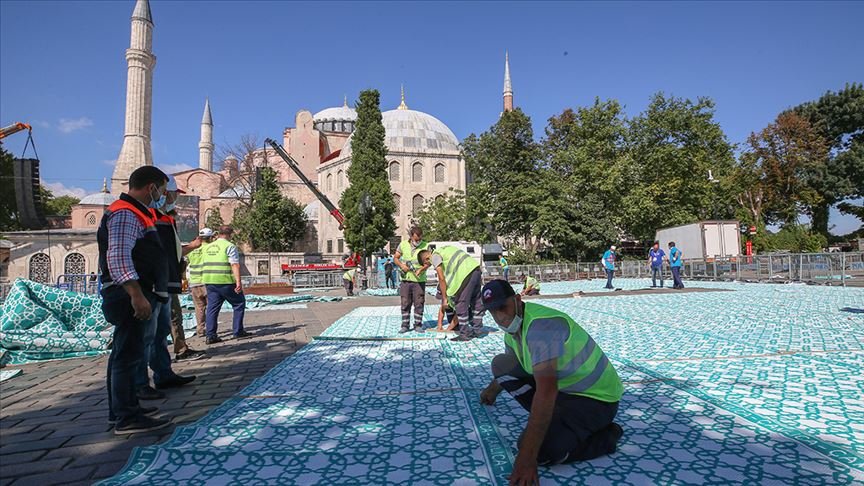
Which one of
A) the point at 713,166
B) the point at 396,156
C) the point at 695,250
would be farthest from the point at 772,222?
the point at 396,156

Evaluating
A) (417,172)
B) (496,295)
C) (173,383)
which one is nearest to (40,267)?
(417,172)

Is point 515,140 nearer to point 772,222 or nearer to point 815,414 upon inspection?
point 772,222

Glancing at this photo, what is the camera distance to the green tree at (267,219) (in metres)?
40.6

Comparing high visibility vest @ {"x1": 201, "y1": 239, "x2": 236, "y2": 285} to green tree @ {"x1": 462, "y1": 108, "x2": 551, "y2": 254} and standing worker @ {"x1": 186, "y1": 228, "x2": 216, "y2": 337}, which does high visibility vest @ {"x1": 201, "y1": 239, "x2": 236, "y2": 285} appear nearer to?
standing worker @ {"x1": 186, "y1": 228, "x2": 216, "y2": 337}

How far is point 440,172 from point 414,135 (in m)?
4.63

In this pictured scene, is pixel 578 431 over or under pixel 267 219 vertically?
under

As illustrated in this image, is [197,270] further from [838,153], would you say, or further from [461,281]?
[838,153]

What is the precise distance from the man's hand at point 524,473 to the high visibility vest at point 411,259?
4762mm

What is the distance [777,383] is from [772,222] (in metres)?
43.1

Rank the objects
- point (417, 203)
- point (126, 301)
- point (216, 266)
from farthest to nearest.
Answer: point (417, 203) → point (216, 266) → point (126, 301)

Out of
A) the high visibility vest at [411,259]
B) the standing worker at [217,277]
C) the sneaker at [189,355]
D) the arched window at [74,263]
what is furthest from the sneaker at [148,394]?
the arched window at [74,263]

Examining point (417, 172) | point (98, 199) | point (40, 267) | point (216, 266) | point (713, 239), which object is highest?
point (417, 172)

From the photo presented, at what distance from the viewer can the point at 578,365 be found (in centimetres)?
243

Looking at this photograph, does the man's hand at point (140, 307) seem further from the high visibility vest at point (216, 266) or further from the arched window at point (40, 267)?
the arched window at point (40, 267)
